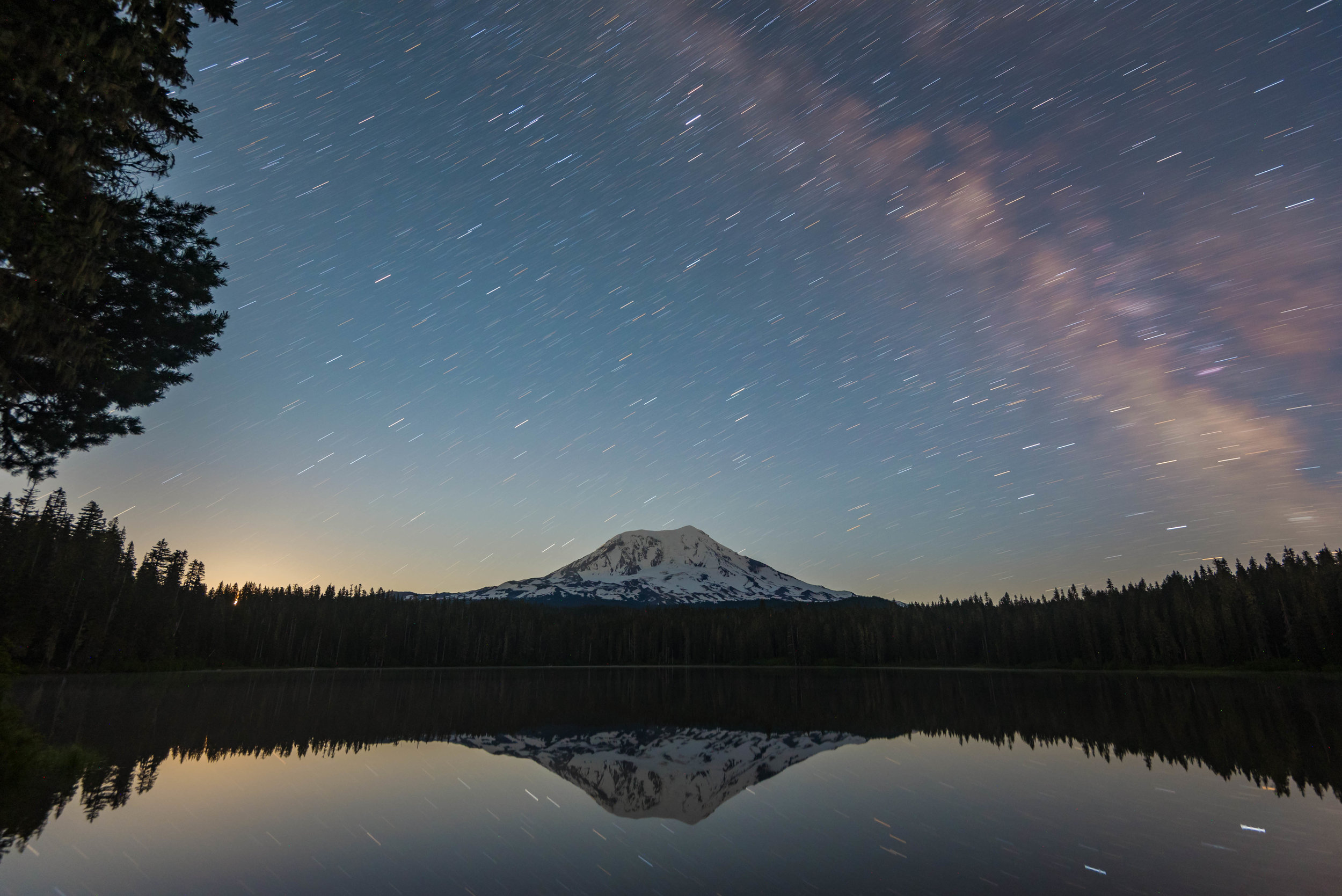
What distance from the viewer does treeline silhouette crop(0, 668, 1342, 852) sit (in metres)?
18.7

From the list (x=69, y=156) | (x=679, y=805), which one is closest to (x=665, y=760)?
(x=679, y=805)

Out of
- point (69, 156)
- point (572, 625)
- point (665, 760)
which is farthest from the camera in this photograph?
point (572, 625)

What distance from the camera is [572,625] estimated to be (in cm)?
17275

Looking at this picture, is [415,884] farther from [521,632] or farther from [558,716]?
[521,632]

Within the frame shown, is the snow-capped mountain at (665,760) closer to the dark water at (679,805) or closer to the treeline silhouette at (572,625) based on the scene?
the dark water at (679,805)

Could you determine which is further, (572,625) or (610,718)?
(572,625)

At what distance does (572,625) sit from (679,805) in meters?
164

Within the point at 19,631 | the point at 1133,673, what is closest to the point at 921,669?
the point at 1133,673

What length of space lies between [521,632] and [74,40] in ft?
532

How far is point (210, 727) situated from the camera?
29719 millimetres

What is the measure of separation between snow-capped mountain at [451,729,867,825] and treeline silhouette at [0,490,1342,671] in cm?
1924

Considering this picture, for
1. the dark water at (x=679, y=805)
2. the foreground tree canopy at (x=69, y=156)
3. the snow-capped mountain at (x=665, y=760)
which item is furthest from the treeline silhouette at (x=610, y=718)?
the foreground tree canopy at (x=69, y=156)

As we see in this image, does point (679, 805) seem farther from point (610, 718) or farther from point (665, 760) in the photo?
point (610, 718)

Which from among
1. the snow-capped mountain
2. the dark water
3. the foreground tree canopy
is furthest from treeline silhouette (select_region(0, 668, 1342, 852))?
the foreground tree canopy
